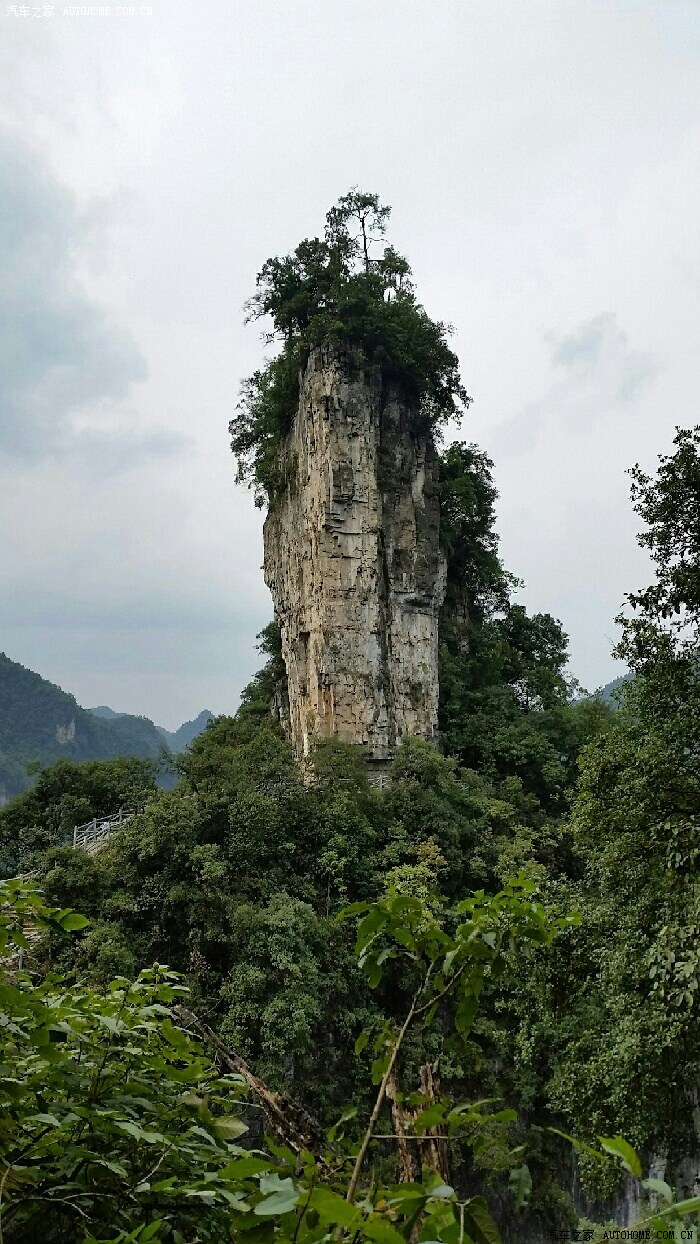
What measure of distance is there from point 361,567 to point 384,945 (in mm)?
17626

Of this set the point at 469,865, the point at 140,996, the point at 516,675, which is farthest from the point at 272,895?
the point at 516,675

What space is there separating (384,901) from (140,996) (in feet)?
2.42

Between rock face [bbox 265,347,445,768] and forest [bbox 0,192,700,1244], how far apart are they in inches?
41.6

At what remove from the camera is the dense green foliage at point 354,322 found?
63.1 feet

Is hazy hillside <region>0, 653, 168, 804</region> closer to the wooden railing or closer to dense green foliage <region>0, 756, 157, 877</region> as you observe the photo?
dense green foliage <region>0, 756, 157, 877</region>

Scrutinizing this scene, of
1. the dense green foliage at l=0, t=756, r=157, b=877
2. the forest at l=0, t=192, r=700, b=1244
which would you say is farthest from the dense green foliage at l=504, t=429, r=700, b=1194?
the dense green foliage at l=0, t=756, r=157, b=877

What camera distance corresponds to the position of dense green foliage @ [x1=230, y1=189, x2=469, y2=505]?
63.1 feet

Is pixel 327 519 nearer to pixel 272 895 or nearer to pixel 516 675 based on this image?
pixel 516 675

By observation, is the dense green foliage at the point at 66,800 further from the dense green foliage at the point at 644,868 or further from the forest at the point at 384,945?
the dense green foliage at the point at 644,868

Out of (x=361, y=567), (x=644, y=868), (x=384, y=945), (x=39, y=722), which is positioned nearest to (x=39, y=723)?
(x=39, y=722)

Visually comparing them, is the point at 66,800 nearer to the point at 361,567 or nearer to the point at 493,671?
the point at 361,567

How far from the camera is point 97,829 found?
16.5 m

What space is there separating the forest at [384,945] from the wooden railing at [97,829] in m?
0.54

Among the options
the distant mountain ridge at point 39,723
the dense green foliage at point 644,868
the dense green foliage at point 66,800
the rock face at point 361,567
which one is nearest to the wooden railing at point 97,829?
the dense green foliage at point 66,800
